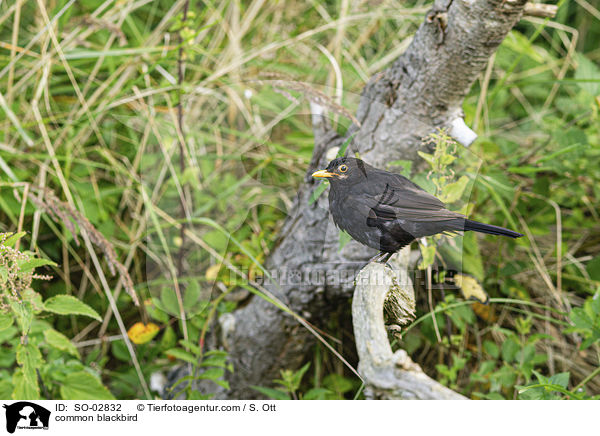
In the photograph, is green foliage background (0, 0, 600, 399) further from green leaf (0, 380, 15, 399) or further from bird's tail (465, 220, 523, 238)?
bird's tail (465, 220, 523, 238)

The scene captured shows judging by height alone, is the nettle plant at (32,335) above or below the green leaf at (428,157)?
below

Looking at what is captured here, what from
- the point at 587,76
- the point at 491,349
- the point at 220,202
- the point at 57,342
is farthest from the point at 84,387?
the point at 587,76

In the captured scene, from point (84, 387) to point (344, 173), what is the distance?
2.27 ft

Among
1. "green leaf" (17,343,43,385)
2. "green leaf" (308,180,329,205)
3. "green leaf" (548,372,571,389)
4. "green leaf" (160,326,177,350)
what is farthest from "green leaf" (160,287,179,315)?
"green leaf" (548,372,571,389)

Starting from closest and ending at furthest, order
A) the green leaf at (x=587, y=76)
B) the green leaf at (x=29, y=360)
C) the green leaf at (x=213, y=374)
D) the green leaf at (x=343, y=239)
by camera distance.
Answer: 1. the green leaf at (x=343, y=239)
2. the green leaf at (x=29, y=360)
3. the green leaf at (x=213, y=374)
4. the green leaf at (x=587, y=76)

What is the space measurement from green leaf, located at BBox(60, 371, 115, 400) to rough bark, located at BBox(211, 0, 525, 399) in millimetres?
391

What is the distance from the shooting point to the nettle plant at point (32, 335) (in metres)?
0.81

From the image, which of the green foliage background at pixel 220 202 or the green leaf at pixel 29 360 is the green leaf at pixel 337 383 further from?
the green leaf at pixel 29 360

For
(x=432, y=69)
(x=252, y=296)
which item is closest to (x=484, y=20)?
(x=432, y=69)

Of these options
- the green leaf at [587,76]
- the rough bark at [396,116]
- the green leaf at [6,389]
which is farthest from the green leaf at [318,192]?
the green leaf at [587,76]
